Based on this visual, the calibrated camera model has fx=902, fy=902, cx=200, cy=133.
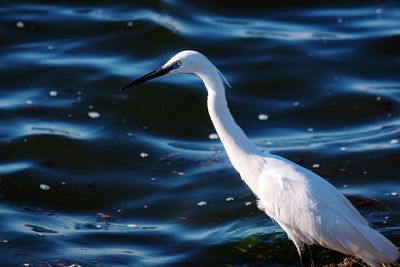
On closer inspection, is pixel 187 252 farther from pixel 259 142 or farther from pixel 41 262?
pixel 259 142

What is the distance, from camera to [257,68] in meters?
13.2

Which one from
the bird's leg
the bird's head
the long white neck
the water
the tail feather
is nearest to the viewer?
the tail feather

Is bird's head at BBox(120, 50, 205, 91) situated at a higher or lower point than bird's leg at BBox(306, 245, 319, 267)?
higher

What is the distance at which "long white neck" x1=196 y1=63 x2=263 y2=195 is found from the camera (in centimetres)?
718

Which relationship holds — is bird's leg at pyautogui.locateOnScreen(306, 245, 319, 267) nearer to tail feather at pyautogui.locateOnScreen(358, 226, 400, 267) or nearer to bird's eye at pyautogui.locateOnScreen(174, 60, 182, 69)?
tail feather at pyautogui.locateOnScreen(358, 226, 400, 267)

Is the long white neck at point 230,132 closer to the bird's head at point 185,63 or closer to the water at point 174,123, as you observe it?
the bird's head at point 185,63

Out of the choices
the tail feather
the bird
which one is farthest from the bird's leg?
the tail feather

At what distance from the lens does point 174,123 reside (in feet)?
39.1

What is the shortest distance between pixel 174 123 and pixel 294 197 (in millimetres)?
4856

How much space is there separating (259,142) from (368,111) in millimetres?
1642

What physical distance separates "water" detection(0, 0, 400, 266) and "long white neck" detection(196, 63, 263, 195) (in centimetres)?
133

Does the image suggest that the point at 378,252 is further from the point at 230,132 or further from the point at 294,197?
the point at 230,132

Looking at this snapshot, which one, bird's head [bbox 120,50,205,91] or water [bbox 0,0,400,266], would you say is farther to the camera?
water [bbox 0,0,400,266]

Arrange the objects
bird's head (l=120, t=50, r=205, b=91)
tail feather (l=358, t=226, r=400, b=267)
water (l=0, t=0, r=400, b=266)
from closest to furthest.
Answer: tail feather (l=358, t=226, r=400, b=267) → bird's head (l=120, t=50, r=205, b=91) → water (l=0, t=0, r=400, b=266)
